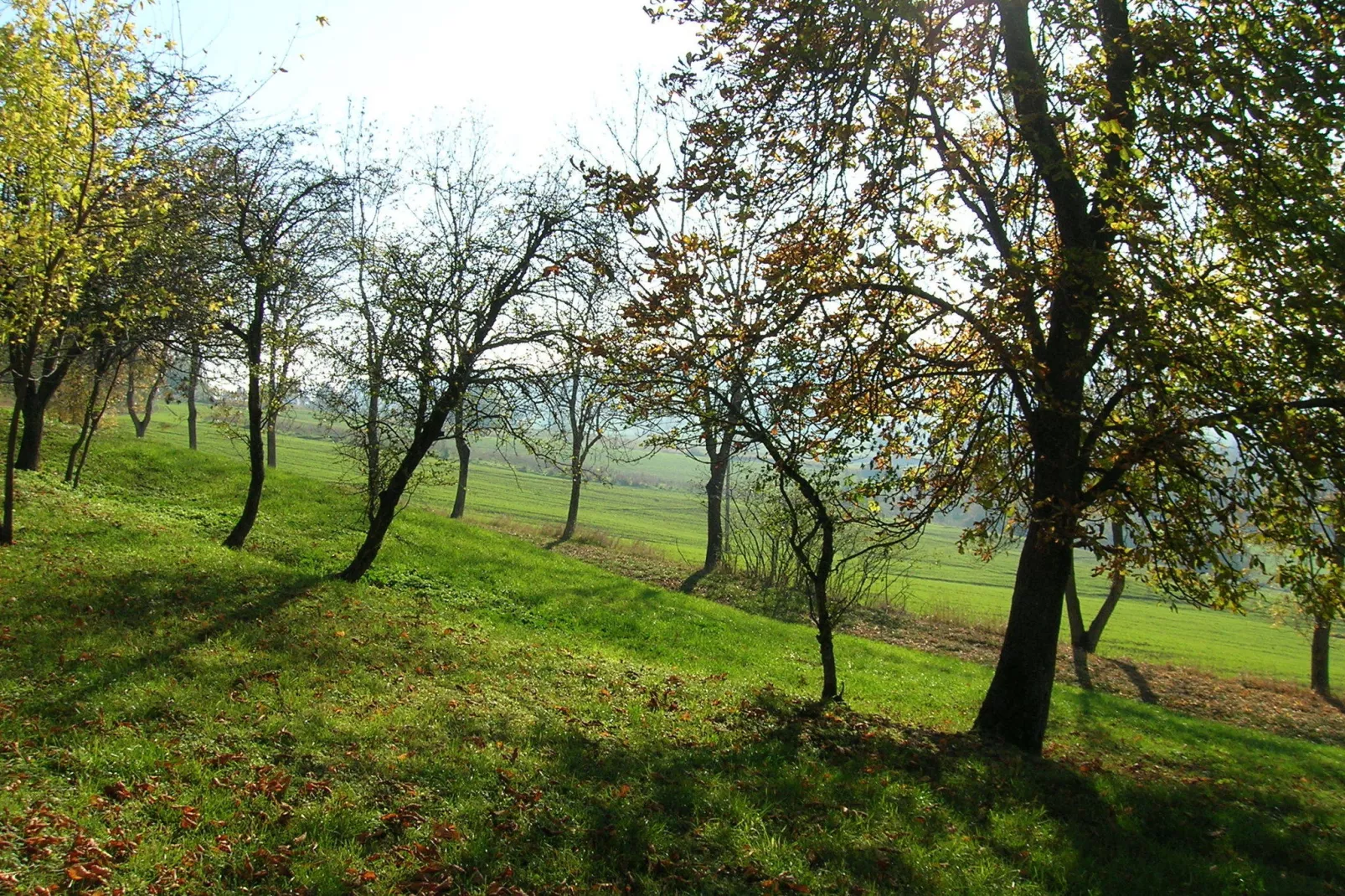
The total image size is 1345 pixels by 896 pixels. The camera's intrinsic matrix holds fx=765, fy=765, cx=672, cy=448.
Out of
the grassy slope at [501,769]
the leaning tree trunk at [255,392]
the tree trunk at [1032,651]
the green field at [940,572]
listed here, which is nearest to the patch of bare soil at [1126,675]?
the green field at [940,572]

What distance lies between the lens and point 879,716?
1031cm

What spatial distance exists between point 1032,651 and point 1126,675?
13.3 metres

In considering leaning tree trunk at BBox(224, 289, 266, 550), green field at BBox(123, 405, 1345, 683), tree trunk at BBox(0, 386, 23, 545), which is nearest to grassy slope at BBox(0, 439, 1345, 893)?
tree trunk at BBox(0, 386, 23, 545)

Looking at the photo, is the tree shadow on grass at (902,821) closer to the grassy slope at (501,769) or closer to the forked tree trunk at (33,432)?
the grassy slope at (501,769)

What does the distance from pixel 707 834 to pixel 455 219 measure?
530 inches

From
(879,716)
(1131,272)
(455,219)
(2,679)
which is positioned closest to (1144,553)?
(1131,272)

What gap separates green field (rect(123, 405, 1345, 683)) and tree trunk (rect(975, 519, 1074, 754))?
12.7ft

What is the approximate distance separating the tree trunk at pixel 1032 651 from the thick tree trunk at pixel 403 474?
9.19 metres

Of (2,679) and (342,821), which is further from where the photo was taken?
(2,679)

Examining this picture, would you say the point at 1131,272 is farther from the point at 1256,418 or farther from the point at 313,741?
the point at 313,741

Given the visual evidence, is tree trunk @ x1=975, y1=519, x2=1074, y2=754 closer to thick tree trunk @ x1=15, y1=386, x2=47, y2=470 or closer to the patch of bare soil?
the patch of bare soil

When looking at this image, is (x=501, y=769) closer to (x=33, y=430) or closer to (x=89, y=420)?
(x=89, y=420)

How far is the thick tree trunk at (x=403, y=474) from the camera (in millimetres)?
13156

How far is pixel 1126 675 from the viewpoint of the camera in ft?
65.2
